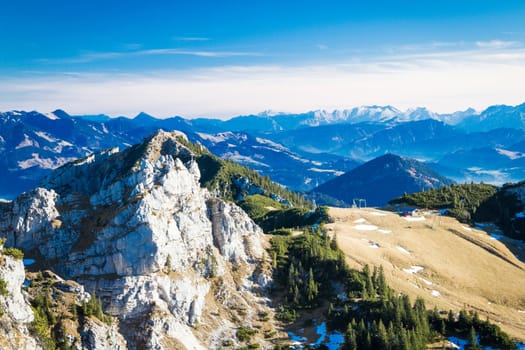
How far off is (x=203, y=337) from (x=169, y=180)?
45.0 metres

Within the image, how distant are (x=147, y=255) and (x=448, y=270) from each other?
108 meters

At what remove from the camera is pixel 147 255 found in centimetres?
12012

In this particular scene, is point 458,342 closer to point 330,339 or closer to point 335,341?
point 335,341

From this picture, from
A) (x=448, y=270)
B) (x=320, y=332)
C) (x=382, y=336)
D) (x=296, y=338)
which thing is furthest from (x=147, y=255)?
(x=448, y=270)

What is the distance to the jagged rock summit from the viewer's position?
374 feet

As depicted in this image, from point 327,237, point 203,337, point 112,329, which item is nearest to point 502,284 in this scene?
point 327,237

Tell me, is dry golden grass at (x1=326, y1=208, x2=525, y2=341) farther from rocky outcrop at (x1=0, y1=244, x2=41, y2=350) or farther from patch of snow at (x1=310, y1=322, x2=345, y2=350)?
rocky outcrop at (x1=0, y1=244, x2=41, y2=350)

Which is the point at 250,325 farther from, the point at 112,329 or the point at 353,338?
the point at 112,329

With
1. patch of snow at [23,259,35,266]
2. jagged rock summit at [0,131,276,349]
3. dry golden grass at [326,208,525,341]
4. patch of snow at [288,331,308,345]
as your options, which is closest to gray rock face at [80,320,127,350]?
jagged rock summit at [0,131,276,349]

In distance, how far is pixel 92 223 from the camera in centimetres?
12812

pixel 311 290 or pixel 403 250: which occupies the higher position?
pixel 403 250

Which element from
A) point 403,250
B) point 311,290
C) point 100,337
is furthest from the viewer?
point 403,250

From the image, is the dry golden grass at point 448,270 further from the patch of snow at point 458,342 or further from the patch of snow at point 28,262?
the patch of snow at point 28,262

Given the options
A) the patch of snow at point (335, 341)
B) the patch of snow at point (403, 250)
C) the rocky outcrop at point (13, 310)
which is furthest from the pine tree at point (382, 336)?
the rocky outcrop at point (13, 310)
